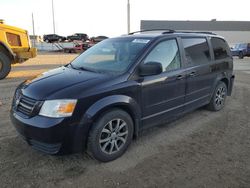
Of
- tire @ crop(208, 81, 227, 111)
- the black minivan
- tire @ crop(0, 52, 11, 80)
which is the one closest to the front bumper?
the black minivan

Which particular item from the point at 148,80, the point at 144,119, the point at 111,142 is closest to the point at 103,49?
the point at 148,80

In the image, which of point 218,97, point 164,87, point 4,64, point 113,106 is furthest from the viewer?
point 4,64

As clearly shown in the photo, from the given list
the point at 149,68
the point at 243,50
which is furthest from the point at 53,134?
the point at 243,50

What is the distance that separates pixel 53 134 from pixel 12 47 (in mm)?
8020

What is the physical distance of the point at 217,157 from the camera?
3.84m

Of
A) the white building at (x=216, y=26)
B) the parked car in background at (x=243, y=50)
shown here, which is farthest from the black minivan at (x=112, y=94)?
the white building at (x=216, y=26)

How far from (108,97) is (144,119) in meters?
0.82

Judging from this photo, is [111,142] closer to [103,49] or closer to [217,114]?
[103,49]

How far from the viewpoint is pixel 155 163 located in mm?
3662

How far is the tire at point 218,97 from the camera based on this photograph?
5867 millimetres

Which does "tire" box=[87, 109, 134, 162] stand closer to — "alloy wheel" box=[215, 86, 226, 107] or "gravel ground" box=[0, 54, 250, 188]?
"gravel ground" box=[0, 54, 250, 188]

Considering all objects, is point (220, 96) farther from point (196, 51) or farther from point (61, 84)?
point (61, 84)

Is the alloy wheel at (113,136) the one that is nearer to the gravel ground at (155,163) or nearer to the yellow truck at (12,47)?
the gravel ground at (155,163)

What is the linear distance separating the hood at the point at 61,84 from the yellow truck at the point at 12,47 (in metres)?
6.56
